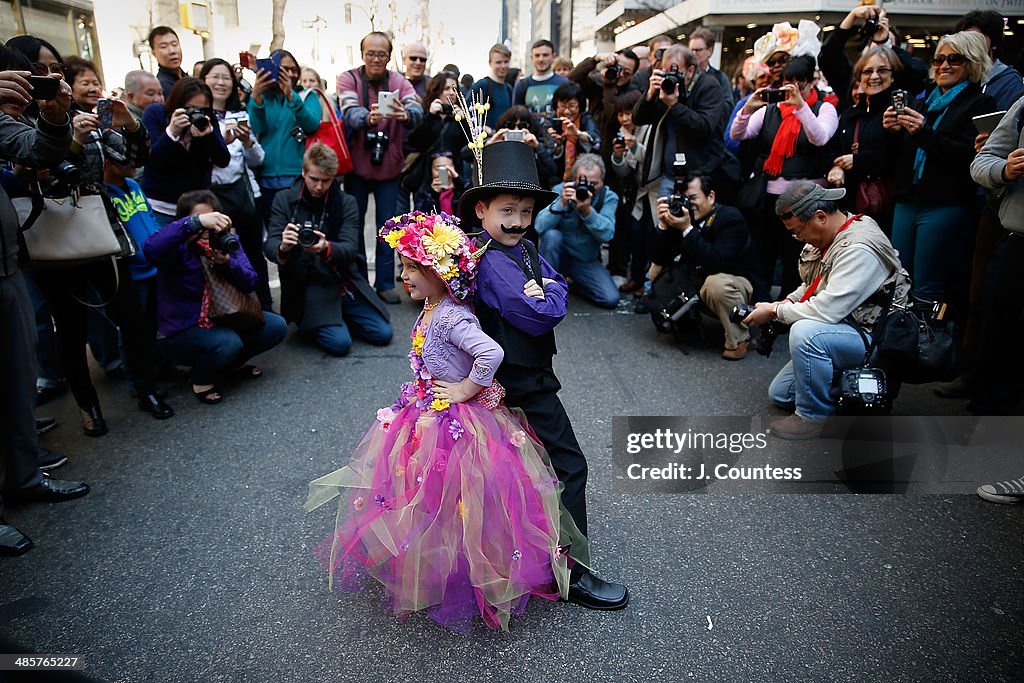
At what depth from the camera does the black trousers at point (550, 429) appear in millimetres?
2309

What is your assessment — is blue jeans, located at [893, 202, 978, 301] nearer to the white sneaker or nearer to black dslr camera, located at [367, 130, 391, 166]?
the white sneaker

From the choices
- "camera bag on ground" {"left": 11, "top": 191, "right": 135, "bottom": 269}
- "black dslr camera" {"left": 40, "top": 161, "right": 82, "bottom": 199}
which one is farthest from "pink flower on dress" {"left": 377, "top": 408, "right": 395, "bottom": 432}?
"black dslr camera" {"left": 40, "top": 161, "right": 82, "bottom": 199}

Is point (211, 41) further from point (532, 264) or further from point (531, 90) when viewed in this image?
point (532, 264)

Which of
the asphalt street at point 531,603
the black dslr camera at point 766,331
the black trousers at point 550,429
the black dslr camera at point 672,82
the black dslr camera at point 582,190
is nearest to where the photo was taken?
the asphalt street at point 531,603

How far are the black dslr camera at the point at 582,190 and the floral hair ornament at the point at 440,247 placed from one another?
3069mm

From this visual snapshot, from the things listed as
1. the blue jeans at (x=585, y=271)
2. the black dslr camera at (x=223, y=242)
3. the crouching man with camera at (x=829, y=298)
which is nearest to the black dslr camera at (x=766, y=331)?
the crouching man with camera at (x=829, y=298)

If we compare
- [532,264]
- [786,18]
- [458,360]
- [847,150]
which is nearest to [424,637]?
[458,360]

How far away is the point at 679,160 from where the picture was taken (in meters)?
4.73

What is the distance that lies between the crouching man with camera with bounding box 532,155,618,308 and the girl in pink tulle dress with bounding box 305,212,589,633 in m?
3.15

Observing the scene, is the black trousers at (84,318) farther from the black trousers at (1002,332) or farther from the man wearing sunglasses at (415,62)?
the black trousers at (1002,332)

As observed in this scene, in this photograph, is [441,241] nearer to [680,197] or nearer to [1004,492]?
[1004,492]

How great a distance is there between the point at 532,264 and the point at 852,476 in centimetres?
198

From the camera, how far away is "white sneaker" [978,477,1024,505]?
292cm

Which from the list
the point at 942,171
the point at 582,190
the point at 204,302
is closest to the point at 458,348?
the point at 204,302
